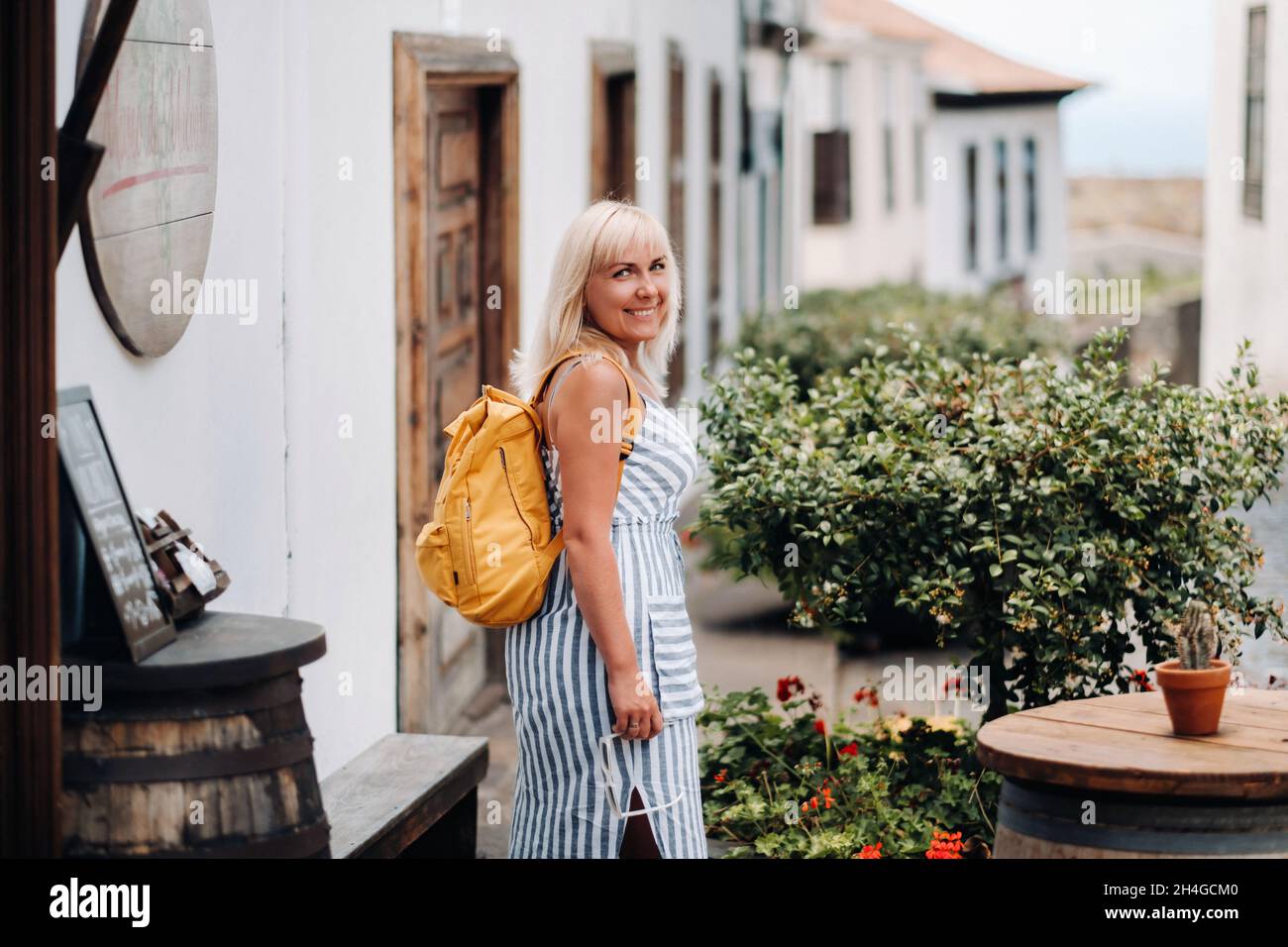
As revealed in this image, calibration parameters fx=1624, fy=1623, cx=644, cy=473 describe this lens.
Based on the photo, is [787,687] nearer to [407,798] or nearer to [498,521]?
[407,798]

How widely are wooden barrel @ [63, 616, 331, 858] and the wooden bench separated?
2.85ft

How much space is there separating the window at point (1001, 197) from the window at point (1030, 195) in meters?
1.08

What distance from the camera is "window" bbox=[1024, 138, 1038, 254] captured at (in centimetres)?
3525

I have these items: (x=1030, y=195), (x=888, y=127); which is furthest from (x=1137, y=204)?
(x=888, y=127)

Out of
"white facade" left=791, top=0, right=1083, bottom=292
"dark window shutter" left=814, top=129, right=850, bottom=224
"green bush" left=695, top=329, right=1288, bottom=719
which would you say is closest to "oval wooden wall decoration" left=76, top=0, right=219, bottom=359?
"green bush" left=695, top=329, right=1288, bottom=719

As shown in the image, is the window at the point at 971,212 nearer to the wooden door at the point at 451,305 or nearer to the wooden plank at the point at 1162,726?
the wooden door at the point at 451,305

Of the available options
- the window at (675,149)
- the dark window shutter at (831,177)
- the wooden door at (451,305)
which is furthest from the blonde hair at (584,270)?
the dark window shutter at (831,177)

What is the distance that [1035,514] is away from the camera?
4215 mm

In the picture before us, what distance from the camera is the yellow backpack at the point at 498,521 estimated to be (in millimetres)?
3180

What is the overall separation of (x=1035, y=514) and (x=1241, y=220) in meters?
9.63

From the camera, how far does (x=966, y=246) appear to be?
32.9m
